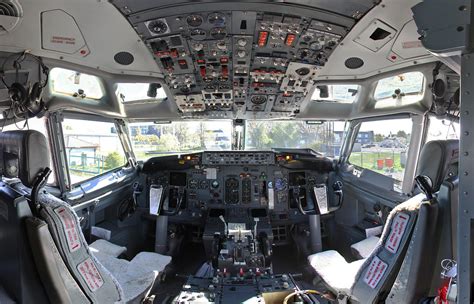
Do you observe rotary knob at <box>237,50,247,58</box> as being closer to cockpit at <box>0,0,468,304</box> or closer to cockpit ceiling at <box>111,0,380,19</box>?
cockpit at <box>0,0,468,304</box>

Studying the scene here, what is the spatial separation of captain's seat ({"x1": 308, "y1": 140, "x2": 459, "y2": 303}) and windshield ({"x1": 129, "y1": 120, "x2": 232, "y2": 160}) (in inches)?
128

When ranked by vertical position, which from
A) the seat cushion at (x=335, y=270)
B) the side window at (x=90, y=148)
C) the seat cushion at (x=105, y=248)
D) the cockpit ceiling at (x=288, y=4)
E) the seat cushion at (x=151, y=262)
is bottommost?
the seat cushion at (x=151, y=262)

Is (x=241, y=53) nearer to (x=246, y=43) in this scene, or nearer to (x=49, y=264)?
(x=246, y=43)

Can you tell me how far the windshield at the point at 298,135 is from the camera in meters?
5.00

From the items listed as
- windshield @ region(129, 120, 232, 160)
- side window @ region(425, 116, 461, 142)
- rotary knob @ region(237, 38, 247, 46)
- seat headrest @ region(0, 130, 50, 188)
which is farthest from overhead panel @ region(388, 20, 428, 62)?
seat headrest @ region(0, 130, 50, 188)

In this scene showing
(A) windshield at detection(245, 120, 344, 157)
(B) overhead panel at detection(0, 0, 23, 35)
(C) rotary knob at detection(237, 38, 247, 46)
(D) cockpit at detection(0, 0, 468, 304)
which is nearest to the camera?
(D) cockpit at detection(0, 0, 468, 304)

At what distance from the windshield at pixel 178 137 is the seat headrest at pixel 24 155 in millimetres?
3077

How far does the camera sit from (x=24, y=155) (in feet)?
5.45

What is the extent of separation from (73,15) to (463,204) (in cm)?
283

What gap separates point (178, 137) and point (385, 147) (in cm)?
297

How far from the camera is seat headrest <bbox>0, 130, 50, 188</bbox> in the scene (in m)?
1.65

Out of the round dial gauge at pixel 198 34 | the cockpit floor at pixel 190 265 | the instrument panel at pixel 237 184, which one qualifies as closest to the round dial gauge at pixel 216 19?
the round dial gauge at pixel 198 34

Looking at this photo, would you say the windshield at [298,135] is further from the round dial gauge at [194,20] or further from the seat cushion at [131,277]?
the seat cushion at [131,277]

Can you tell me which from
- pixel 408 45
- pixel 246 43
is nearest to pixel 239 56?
pixel 246 43
